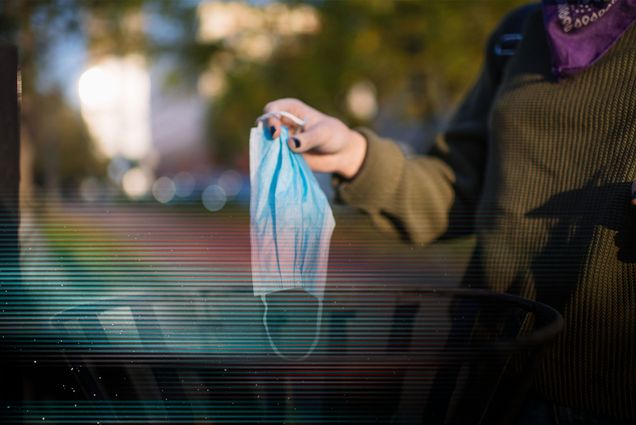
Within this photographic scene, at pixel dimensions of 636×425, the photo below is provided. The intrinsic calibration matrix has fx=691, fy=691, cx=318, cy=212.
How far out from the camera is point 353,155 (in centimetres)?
176

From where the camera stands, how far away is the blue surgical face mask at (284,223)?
4.27 feet

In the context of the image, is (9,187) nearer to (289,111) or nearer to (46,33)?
(289,111)

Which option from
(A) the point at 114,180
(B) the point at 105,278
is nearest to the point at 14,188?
(B) the point at 105,278

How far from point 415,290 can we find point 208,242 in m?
0.48

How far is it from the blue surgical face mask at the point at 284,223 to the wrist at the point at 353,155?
0.32 m

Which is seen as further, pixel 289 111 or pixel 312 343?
pixel 289 111

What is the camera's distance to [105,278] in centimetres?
147

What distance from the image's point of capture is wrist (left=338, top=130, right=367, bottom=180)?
5.69 feet

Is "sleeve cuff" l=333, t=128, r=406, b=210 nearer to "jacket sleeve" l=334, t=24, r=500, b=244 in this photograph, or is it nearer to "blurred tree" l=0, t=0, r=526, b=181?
"jacket sleeve" l=334, t=24, r=500, b=244

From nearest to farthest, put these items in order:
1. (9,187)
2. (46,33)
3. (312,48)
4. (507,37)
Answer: (9,187) < (507,37) < (46,33) < (312,48)

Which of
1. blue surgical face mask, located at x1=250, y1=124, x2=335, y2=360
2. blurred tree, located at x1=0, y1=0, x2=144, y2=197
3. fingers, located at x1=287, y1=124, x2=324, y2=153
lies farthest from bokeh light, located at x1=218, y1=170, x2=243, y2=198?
blue surgical face mask, located at x1=250, y1=124, x2=335, y2=360

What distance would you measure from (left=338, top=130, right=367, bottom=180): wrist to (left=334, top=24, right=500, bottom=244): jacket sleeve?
0.6 inches

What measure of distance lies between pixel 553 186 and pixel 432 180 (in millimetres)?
447

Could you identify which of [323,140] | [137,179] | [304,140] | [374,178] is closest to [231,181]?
[137,179]
